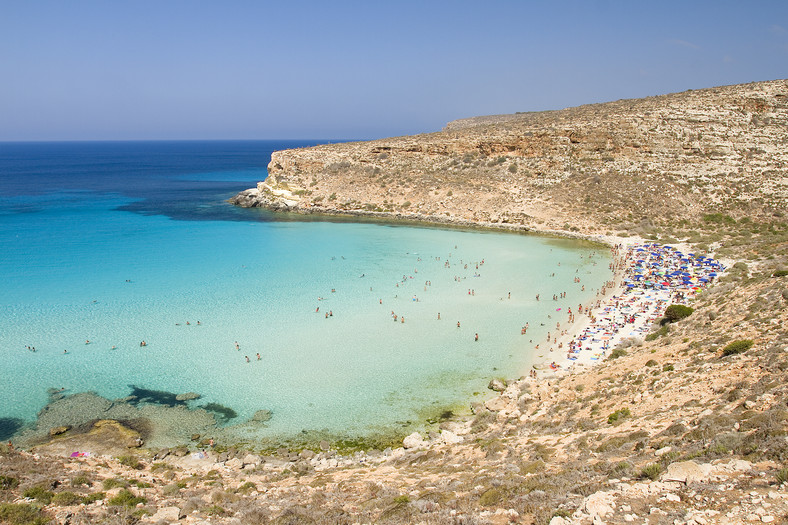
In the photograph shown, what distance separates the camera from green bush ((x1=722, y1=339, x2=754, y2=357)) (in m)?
14.3

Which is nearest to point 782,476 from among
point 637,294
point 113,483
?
point 113,483

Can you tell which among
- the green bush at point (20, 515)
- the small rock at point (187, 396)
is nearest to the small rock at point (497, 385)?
the small rock at point (187, 396)

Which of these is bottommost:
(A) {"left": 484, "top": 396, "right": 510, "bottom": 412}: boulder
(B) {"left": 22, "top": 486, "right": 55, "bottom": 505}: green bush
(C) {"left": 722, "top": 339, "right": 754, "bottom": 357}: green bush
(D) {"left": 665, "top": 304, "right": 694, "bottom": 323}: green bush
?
(A) {"left": 484, "top": 396, "right": 510, "bottom": 412}: boulder

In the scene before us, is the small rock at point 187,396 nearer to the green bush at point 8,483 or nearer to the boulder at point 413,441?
the green bush at point 8,483

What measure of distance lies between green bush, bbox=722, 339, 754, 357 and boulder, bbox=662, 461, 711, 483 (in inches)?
285

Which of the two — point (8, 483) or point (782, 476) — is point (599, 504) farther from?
point (8, 483)

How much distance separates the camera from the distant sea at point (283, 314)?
1881 cm

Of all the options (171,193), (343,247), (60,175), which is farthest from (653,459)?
(60,175)

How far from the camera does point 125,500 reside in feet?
35.7

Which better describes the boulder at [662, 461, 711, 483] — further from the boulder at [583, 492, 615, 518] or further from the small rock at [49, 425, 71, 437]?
the small rock at [49, 425, 71, 437]

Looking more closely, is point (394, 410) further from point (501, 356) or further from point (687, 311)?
point (687, 311)

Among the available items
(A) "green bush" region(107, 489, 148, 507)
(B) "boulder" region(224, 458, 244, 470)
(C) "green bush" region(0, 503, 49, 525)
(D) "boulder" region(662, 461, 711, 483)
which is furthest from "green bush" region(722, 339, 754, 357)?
(C) "green bush" region(0, 503, 49, 525)

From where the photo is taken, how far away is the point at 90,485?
1173 cm

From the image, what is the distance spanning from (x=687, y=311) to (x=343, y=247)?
1085 inches
